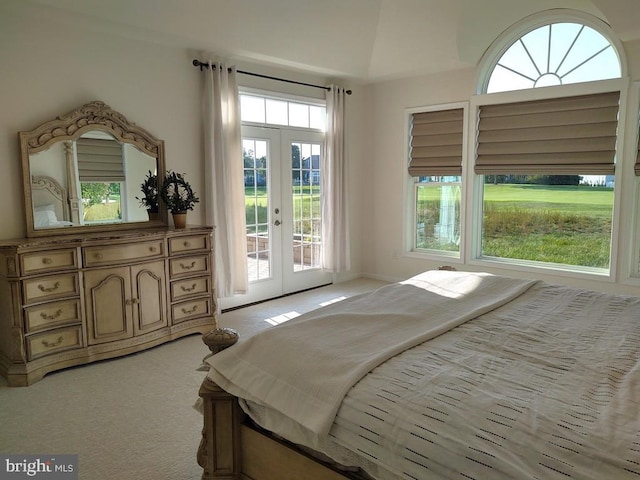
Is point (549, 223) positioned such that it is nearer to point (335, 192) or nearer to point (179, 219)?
point (335, 192)

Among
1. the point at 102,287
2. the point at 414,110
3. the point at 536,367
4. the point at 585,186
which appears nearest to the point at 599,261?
the point at 585,186

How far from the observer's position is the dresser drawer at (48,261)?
317cm

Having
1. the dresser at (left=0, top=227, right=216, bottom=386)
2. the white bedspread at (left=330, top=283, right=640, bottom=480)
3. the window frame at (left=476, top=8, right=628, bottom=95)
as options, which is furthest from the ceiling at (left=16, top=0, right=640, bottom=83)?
the white bedspread at (left=330, top=283, right=640, bottom=480)

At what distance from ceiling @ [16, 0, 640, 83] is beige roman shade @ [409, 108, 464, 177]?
0.55 m

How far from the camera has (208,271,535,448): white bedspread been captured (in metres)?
1.64

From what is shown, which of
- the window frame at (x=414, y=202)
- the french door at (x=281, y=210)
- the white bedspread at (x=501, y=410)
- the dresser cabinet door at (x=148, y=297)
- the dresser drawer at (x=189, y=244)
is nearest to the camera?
the white bedspread at (x=501, y=410)

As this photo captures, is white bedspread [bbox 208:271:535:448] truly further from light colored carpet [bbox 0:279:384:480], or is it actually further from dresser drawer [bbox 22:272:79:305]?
dresser drawer [bbox 22:272:79:305]

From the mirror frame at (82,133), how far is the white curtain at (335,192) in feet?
7.23

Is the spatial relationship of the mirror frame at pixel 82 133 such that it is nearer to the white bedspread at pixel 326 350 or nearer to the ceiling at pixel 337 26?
the ceiling at pixel 337 26

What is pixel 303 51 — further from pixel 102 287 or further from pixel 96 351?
pixel 96 351

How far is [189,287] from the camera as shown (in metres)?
4.13

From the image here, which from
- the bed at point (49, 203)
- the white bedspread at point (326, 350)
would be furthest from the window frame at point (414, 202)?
the bed at point (49, 203)

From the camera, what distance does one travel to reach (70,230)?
3.72 metres

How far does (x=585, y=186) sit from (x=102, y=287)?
15.2ft
